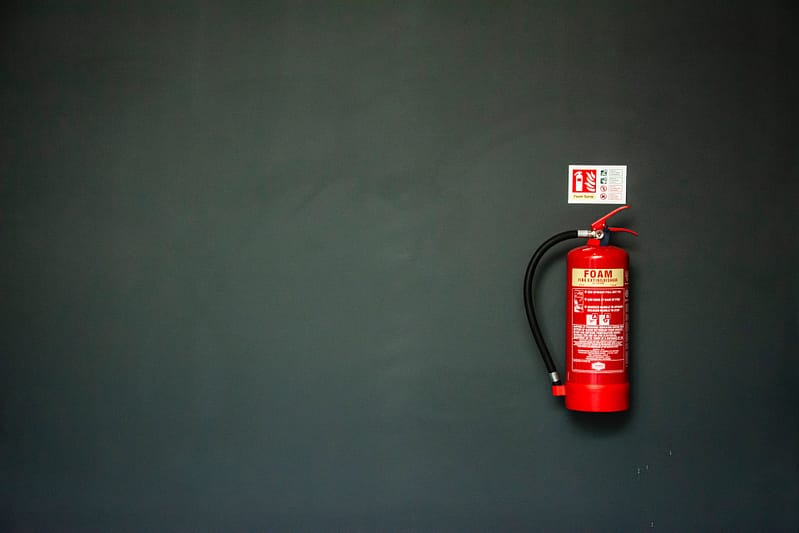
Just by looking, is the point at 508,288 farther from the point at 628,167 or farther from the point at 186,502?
the point at 186,502

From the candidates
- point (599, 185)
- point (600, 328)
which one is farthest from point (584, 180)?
point (600, 328)

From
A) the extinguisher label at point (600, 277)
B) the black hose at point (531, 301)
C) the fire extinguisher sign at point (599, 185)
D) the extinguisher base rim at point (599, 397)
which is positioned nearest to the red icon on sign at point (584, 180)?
the fire extinguisher sign at point (599, 185)

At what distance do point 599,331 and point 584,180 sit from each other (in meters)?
0.46

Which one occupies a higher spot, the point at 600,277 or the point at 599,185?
the point at 599,185

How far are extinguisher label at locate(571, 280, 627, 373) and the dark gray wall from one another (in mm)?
174

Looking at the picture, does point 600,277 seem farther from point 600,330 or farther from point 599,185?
point 599,185

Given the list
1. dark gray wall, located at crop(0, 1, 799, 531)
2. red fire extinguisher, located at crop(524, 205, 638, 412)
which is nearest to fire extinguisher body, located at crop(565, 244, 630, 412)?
red fire extinguisher, located at crop(524, 205, 638, 412)

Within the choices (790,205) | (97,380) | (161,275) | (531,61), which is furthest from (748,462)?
(97,380)

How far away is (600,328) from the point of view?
1.74 m

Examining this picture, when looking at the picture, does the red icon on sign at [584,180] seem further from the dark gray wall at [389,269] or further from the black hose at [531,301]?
the black hose at [531,301]

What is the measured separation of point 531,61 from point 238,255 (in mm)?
1028

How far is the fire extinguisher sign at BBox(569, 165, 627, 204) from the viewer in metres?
1.91

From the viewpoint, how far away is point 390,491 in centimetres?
192

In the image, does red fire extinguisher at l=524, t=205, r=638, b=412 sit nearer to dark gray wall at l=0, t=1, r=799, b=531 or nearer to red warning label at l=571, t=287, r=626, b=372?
red warning label at l=571, t=287, r=626, b=372
